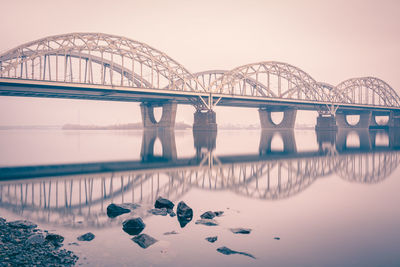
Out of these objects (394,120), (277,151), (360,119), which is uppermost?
(360,119)

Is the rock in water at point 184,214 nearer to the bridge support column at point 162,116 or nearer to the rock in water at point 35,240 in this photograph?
the rock in water at point 35,240

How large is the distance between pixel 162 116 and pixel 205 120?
43.8 feet

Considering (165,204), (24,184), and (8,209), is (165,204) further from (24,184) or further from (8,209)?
(24,184)

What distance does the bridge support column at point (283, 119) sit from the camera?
95875mm

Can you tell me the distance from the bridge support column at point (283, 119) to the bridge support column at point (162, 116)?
3856cm

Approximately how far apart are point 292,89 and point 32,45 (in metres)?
74.2

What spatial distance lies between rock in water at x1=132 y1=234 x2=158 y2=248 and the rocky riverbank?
1263 mm

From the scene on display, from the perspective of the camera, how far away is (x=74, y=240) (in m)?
6.27

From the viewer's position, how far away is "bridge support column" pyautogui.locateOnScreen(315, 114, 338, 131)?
95.1 meters

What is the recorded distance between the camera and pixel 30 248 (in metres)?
5.66

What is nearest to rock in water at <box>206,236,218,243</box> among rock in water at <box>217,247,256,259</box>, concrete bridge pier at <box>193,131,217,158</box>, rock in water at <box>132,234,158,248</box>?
rock in water at <box>217,247,256,259</box>

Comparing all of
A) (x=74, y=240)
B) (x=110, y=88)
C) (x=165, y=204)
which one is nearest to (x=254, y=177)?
(x=165, y=204)

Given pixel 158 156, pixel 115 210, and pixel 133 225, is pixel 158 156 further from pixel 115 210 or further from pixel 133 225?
pixel 133 225

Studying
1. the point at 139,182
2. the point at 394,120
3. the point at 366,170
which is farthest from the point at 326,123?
the point at 139,182
